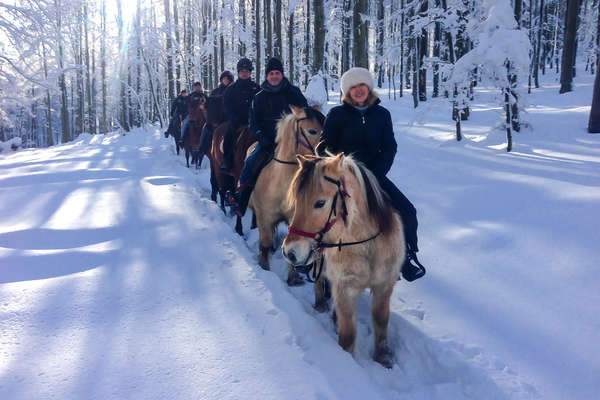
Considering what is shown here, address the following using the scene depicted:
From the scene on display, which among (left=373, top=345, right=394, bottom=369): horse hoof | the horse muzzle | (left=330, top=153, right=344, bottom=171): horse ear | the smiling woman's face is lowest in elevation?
(left=373, top=345, right=394, bottom=369): horse hoof

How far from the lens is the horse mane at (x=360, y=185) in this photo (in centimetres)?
271

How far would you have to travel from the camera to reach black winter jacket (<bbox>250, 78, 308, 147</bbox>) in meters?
5.72

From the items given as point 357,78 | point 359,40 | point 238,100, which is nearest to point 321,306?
point 357,78

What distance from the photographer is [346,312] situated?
3.12 metres

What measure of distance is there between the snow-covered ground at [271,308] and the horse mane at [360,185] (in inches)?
46.4

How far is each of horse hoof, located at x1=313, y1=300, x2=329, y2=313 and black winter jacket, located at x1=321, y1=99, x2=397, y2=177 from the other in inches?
65.5

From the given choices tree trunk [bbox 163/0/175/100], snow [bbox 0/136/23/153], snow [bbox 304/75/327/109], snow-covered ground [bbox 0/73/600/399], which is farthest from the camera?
tree trunk [bbox 163/0/175/100]

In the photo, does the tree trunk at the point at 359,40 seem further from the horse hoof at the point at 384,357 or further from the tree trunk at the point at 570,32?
the tree trunk at the point at 570,32

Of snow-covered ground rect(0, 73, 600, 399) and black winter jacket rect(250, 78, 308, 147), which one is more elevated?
black winter jacket rect(250, 78, 308, 147)

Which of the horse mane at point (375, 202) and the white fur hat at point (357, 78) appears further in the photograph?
the white fur hat at point (357, 78)

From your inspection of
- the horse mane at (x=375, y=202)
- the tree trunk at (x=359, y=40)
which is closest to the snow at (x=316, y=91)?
the tree trunk at (x=359, y=40)

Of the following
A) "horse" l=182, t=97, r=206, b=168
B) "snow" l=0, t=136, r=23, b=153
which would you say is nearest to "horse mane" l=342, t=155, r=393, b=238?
"horse" l=182, t=97, r=206, b=168

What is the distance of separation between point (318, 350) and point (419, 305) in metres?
1.68

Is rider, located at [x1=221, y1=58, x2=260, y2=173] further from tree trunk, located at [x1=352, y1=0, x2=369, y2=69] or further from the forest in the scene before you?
the forest
